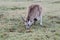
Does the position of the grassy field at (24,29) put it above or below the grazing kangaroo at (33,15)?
below

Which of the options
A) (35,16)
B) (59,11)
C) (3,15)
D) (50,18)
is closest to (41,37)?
(35,16)

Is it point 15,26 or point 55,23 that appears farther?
point 55,23

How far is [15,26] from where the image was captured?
795cm

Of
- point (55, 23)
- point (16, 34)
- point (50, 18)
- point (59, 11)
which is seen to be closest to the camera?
point (16, 34)

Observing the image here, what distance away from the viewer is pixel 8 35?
6984mm

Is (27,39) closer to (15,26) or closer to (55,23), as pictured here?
(15,26)

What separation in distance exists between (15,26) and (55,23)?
1.73 m

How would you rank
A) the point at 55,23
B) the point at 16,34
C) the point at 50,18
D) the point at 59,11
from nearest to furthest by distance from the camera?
the point at 16,34 < the point at 55,23 < the point at 50,18 < the point at 59,11

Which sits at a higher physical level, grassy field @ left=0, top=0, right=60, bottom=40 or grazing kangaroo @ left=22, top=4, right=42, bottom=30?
grazing kangaroo @ left=22, top=4, right=42, bottom=30

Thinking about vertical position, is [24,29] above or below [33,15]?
below

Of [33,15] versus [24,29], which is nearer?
[24,29]

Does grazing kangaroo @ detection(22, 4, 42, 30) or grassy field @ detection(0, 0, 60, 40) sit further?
grazing kangaroo @ detection(22, 4, 42, 30)

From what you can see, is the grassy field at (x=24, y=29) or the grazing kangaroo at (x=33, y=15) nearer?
the grassy field at (x=24, y=29)

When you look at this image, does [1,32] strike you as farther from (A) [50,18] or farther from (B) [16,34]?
(A) [50,18]
